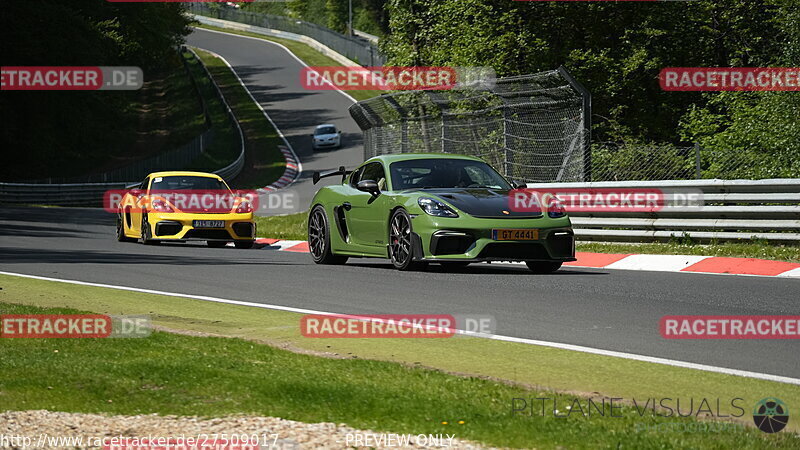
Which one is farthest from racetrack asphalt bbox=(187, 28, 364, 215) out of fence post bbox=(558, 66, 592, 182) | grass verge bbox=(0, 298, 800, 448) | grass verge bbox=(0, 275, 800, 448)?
grass verge bbox=(0, 298, 800, 448)

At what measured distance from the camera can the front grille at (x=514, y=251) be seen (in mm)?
12297

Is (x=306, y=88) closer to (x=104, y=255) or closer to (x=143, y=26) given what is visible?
(x=143, y=26)

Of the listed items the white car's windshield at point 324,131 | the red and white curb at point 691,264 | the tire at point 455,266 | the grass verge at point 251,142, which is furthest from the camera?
the white car's windshield at point 324,131

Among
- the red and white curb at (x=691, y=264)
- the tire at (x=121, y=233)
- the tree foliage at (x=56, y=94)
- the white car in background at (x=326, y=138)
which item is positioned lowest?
the red and white curb at (x=691, y=264)

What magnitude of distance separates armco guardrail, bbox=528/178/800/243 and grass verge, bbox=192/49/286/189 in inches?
1296

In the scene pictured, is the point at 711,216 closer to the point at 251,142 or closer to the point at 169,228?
the point at 169,228

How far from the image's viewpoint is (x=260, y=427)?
516 centimetres

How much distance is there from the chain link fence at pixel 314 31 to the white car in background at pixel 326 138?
4.65 metres

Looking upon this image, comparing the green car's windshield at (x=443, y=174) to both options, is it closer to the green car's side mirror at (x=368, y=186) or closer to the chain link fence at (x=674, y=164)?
the green car's side mirror at (x=368, y=186)

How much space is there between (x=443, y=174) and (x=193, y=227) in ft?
22.9

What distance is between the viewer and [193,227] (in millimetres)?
19422

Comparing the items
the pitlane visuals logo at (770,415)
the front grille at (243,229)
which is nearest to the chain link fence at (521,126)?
the front grille at (243,229)

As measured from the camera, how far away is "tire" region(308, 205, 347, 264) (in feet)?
48.8

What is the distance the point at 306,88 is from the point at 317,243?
222 feet
